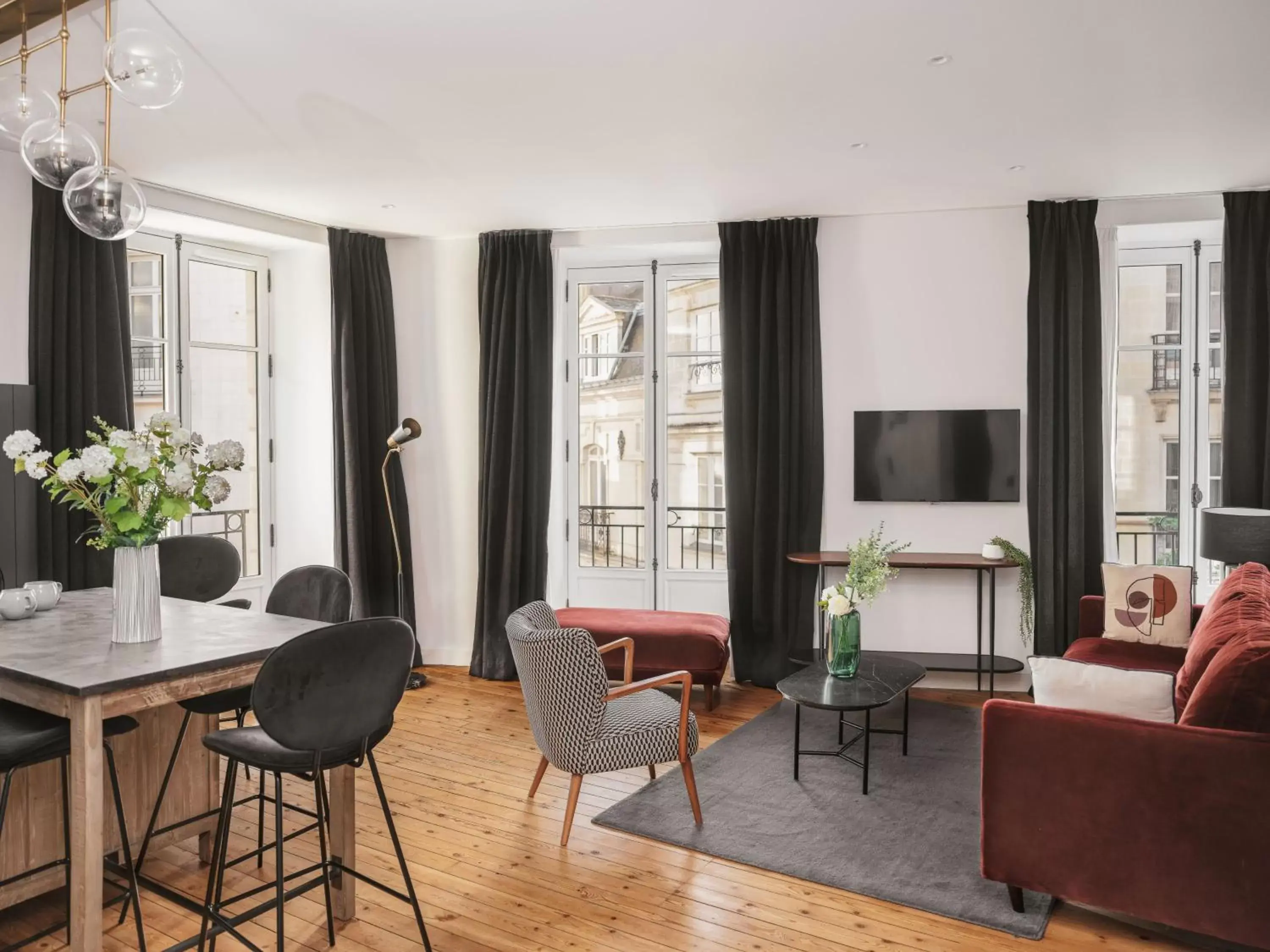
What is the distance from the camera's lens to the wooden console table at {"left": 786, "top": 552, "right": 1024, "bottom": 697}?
16.9ft

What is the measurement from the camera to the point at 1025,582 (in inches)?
210

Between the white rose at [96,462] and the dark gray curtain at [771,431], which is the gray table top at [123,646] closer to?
the white rose at [96,462]

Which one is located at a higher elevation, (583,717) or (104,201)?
(104,201)

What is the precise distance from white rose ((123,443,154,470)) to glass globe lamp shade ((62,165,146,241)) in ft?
1.90

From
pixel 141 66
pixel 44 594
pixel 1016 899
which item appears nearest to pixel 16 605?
pixel 44 594

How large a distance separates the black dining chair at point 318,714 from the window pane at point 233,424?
3.58 meters

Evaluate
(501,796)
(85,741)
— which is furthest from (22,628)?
(501,796)

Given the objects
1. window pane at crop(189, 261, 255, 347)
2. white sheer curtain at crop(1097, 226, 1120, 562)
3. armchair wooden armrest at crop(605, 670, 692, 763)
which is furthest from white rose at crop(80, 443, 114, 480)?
white sheer curtain at crop(1097, 226, 1120, 562)

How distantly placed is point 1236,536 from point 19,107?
5.12m

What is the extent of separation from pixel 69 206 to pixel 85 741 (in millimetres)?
1399

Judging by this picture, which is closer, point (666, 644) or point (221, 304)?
point (666, 644)

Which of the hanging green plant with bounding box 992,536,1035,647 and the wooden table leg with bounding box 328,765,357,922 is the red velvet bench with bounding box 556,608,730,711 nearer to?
the hanging green plant with bounding box 992,536,1035,647

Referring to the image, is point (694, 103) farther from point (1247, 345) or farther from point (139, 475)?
point (1247, 345)

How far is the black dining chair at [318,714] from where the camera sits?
2293 millimetres
